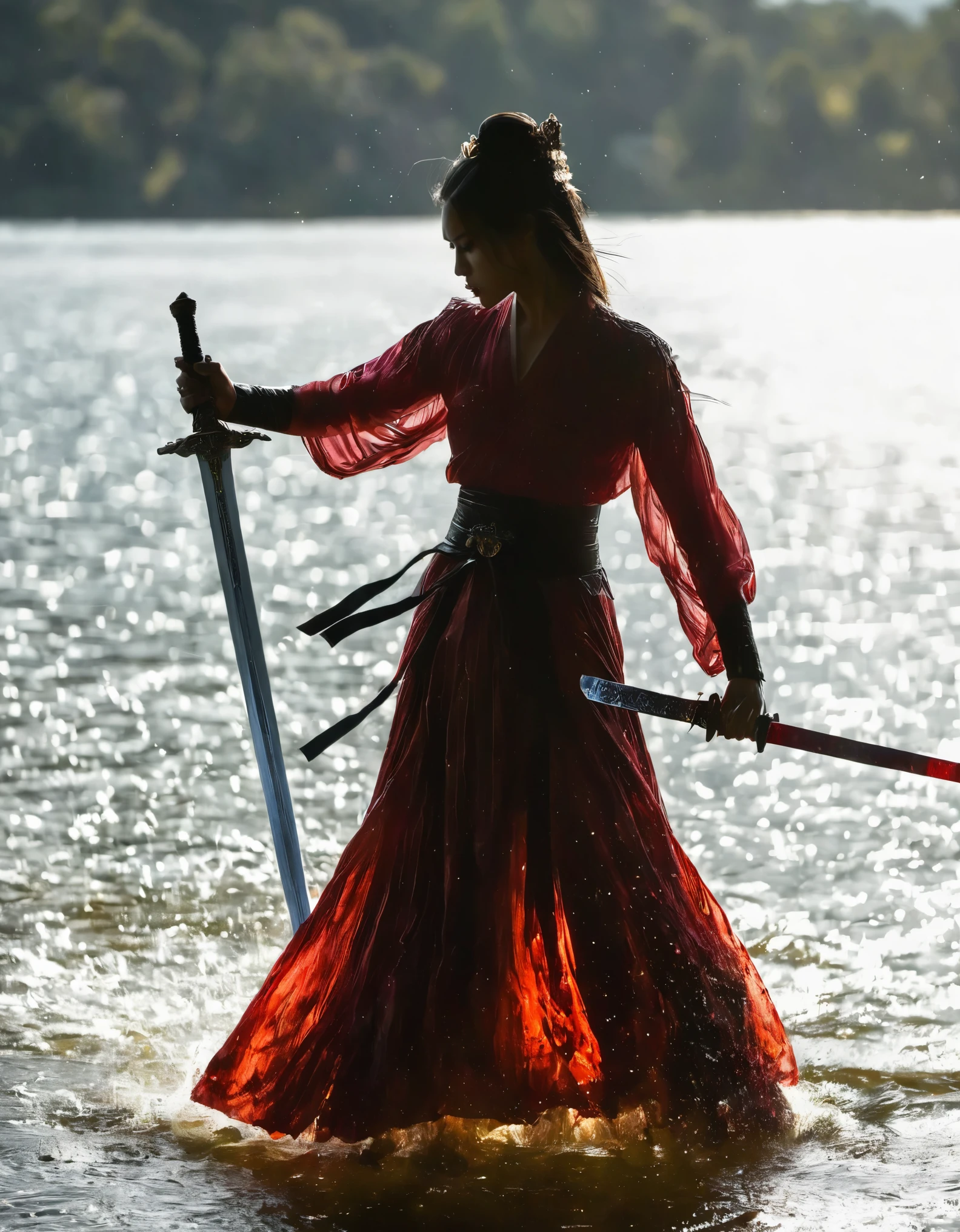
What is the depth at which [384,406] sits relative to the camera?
2863 mm

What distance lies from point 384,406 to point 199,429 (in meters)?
0.32

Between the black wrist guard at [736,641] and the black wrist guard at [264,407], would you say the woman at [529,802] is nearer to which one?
the black wrist guard at [736,641]

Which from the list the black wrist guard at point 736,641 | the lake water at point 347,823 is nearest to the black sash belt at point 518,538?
the black wrist guard at point 736,641

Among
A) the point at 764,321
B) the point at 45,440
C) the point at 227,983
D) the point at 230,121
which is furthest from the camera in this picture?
the point at 230,121

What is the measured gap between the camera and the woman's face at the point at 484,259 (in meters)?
2.56

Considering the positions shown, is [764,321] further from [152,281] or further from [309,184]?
[309,184]

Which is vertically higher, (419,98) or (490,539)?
(419,98)

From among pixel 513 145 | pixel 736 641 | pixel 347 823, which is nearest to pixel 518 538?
pixel 736 641

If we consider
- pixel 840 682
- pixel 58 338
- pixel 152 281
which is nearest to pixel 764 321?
pixel 58 338

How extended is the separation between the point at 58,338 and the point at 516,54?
3263cm

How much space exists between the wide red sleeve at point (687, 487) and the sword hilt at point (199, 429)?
2.19 ft

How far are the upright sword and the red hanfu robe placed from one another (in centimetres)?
27

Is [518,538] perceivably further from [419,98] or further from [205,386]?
[419,98]

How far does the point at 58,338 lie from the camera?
27562 millimetres
